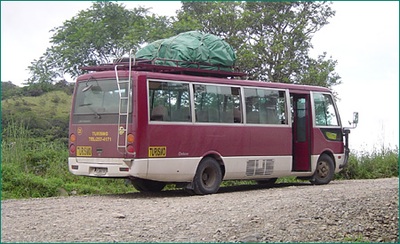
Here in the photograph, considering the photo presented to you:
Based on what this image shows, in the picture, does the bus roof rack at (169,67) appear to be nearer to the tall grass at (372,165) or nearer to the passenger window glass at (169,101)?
the passenger window glass at (169,101)

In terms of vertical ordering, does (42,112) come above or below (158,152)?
above

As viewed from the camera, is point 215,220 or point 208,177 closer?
point 215,220

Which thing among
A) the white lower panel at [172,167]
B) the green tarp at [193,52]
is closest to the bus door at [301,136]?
the white lower panel at [172,167]

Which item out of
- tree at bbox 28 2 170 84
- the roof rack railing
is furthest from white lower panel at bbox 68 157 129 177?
tree at bbox 28 2 170 84

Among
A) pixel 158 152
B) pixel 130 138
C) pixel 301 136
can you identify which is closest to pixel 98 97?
pixel 130 138

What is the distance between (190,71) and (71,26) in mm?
12335

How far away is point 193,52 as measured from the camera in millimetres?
14344

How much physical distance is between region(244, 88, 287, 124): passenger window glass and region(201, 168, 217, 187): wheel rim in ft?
5.00

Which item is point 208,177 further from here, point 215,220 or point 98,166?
point 215,220

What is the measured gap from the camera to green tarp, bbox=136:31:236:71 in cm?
1428

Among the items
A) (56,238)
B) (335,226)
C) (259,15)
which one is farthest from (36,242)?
(259,15)

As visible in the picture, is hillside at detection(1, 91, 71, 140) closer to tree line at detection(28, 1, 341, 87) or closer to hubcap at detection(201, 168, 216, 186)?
tree line at detection(28, 1, 341, 87)

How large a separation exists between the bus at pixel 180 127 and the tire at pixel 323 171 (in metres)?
0.37

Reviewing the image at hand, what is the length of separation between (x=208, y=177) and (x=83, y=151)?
101 inches
